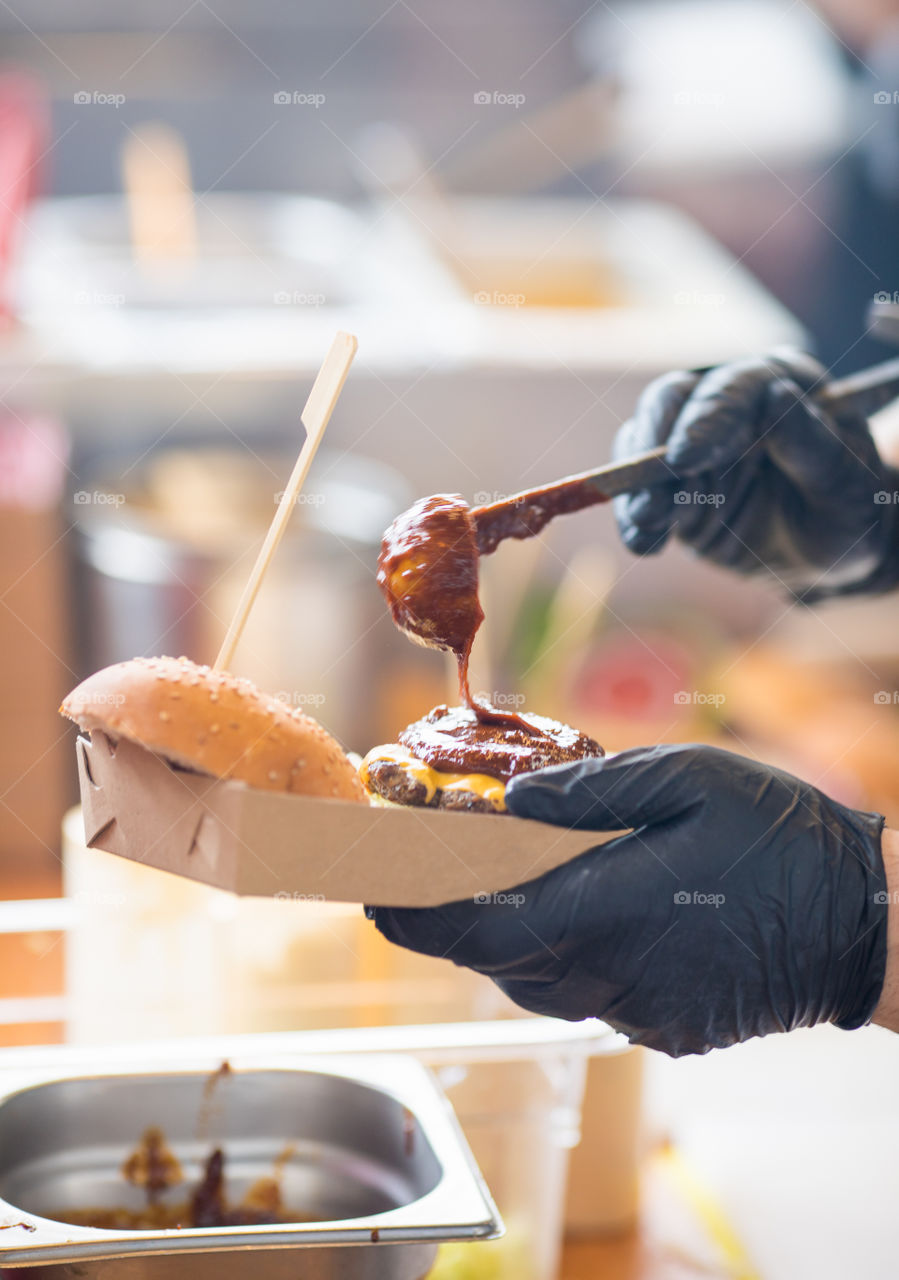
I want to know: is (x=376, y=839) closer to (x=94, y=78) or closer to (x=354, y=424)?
(x=354, y=424)

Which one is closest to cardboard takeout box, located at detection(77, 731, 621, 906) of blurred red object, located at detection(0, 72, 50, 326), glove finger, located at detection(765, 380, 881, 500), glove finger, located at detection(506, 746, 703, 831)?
glove finger, located at detection(506, 746, 703, 831)

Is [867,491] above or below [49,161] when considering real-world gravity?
below

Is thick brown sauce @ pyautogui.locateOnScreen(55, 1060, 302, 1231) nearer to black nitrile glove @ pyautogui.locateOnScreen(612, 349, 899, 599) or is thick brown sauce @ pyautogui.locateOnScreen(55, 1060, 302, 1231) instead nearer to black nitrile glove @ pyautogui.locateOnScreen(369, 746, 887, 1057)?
black nitrile glove @ pyautogui.locateOnScreen(369, 746, 887, 1057)

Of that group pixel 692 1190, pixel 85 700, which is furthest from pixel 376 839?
pixel 692 1190

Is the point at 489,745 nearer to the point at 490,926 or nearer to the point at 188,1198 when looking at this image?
the point at 490,926

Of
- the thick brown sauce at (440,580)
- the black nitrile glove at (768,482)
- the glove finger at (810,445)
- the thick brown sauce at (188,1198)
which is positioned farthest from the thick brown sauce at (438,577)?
the glove finger at (810,445)

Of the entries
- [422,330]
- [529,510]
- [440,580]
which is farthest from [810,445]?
[422,330]

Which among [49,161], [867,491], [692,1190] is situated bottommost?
[692,1190]
